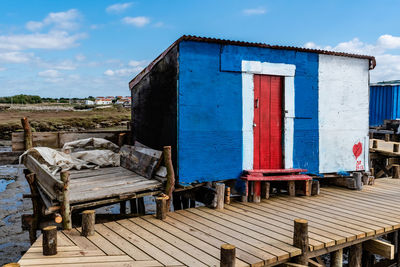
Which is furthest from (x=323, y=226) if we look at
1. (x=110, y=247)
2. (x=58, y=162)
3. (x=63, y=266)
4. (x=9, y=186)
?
(x=9, y=186)

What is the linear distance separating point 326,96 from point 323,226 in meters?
3.75

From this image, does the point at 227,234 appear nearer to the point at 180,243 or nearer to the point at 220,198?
the point at 180,243

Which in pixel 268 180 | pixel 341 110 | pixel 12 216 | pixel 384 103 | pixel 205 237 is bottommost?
pixel 12 216

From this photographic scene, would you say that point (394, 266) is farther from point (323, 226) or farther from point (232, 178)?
point (232, 178)

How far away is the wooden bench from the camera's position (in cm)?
744

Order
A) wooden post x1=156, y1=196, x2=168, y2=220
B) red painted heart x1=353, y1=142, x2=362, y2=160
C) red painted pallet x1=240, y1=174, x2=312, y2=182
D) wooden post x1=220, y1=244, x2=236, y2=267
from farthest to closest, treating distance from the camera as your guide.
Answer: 1. red painted heart x1=353, y1=142, x2=362, y2=160
2. red painted pallet x1=240, y1=174, x2=312, y2=182
3. wooden post x1=156, y1=196, x2=168, y2=220
4. wooden post x1=220, y1=244, x2=236, y2=267

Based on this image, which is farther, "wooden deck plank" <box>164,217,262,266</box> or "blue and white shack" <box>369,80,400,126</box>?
"blue and white shack" <box>369,80,400,126</box>

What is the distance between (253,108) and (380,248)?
3.73 metres

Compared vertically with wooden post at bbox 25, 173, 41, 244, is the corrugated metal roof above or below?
above

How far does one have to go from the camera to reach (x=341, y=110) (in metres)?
8.70

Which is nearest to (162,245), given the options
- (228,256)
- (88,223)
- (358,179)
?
(88,223)

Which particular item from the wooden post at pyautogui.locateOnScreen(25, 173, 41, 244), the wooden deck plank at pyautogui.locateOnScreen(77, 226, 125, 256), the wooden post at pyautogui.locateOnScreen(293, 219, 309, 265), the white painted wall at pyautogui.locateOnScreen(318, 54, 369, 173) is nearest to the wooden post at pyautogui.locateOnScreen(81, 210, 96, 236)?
the wooden deck plank at pyautogui.locateOnScreen(77, 226, 125, 256)

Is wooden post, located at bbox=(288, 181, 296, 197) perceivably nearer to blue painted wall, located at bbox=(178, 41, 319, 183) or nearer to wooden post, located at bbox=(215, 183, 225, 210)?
blue painted wall, located at bbox=(178, 41, 319, 183)

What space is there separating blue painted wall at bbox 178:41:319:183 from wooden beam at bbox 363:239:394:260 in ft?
9.50
